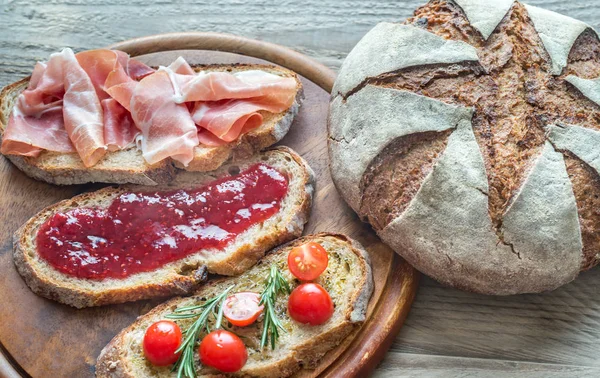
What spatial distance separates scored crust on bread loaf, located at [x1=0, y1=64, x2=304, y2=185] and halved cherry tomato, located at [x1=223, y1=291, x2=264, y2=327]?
94 cm

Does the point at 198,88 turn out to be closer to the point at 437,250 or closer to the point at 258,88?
the point at 258,88

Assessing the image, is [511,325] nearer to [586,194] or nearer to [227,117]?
[586,194]

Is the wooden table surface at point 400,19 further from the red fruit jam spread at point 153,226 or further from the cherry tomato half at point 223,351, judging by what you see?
the red fruit jam spread at point 153,226

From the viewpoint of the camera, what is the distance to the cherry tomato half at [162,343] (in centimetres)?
320

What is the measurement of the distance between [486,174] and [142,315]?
6.73 feet

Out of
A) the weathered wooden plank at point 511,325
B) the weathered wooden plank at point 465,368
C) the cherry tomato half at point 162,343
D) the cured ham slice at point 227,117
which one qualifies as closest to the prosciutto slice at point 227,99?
the cured ham slice at point 227,117

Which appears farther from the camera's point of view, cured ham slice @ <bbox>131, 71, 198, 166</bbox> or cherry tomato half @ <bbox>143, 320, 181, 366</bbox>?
cured ham slice @ <bbox>131, 71, 198, 166</bbox>

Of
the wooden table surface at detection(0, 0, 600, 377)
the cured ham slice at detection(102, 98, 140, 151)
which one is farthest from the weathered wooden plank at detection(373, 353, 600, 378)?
the cured ham slice at detection(102, 98, 140, 151)

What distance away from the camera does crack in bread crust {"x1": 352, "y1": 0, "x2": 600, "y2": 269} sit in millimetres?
3213

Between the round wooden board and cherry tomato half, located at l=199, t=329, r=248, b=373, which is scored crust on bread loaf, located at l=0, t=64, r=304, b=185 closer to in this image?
the round wooden board

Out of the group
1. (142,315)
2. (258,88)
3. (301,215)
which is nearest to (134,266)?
(142,315)

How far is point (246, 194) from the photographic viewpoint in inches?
148

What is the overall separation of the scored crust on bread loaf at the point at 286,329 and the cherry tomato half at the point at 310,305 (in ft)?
0.19

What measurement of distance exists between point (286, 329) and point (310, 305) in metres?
0.21
